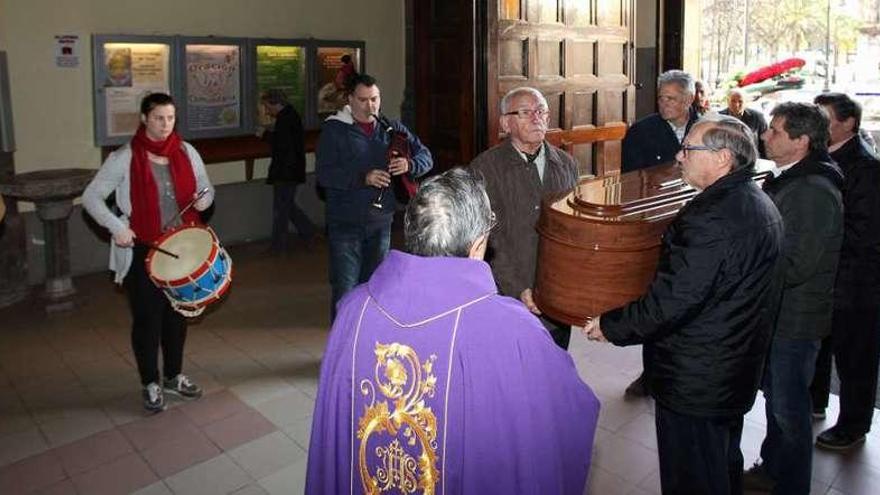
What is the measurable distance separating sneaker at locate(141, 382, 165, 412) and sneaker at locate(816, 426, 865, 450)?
3462 mm

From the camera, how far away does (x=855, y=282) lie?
3.54 meters

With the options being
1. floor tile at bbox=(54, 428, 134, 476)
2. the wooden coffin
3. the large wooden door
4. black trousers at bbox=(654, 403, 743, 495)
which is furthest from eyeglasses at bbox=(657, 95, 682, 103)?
floor tile at bbox=(54, 428, 134, 476)

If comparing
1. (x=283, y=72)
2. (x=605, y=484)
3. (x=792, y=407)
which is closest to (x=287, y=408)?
(x=605, y=484)

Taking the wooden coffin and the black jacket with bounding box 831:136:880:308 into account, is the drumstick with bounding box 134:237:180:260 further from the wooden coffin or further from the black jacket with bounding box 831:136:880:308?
the black jacket with bounding box 831:136:880:308

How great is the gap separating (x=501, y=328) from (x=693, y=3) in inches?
268

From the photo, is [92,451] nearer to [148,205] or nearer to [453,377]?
[148,205]

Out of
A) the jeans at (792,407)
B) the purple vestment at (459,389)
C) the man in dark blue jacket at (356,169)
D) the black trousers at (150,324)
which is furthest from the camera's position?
the man in dark blue jacket at (356,169)

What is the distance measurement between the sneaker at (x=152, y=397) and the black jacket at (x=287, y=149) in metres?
3.76

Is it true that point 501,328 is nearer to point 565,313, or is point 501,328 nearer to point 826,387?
point 565,313

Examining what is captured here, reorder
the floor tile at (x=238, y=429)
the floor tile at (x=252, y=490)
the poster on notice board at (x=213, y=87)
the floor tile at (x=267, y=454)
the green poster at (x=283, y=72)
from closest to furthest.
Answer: the floor tile at (x=252, y=490) < the floor tile at (x=267, y=454) < the floor tile at (x=238, y=429) < the poster on notice board at (x=213, y=87) < the green poster at (x=283, y=72)

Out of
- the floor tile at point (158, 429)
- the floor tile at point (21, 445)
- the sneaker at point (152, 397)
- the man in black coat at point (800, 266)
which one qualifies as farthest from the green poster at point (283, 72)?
the man in black coat at point (800, 266)

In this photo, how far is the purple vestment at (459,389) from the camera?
5.32 ft

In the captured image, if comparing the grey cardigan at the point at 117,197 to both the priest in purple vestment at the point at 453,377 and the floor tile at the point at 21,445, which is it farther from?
the priest in purple vestment at the point at 453,377

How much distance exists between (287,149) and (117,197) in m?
3.70
